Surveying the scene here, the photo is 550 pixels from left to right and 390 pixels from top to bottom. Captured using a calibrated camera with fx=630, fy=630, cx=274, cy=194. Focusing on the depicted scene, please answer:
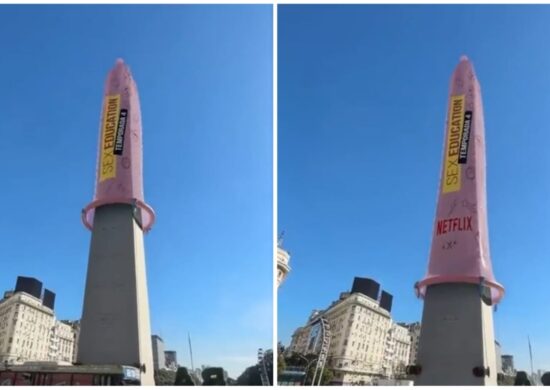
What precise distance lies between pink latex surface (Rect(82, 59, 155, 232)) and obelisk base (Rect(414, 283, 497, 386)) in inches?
296

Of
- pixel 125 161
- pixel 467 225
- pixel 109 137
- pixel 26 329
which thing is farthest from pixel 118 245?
pixel 26 329

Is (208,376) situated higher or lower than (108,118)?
lower

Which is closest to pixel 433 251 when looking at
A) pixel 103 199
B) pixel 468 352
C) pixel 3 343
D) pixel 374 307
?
pixel 468 352

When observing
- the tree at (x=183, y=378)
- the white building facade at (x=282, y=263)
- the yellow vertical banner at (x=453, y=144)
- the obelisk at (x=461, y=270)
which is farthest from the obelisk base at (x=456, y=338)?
the white building facade at (x=282, y=263)

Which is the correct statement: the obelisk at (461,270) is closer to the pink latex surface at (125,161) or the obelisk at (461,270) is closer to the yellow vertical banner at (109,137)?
the pink latex surface at (125,161)

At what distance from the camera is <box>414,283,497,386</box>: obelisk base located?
12695mm

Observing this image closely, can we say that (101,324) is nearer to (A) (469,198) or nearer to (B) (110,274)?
(B) (110,274)

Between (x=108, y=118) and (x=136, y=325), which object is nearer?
(x=136, y=325)

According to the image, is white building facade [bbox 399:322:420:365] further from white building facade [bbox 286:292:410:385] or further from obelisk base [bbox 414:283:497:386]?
obelisk base [bbox 414:283:497:386]

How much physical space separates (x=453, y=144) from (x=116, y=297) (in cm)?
869

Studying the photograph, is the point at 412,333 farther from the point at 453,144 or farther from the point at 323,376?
the point at 453,144

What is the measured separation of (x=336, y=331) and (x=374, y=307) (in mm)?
3855

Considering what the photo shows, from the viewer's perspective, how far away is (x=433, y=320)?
525 inches

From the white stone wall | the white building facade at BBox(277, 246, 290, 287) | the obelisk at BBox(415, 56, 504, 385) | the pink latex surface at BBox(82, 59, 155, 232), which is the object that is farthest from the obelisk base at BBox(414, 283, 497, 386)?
the white stone wall
